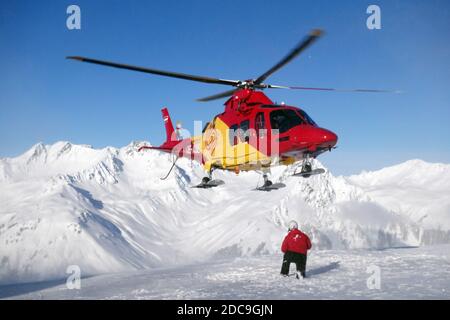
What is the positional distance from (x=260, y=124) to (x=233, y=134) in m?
2.07

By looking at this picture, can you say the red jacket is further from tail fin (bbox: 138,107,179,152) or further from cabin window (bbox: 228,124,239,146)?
tail fin (bbox: 138,107,179,152)

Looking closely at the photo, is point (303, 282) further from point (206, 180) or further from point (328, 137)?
point (206, 180)

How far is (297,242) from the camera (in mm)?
15258

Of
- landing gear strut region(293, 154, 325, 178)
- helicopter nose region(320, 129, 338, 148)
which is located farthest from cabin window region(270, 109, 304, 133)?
landing gear strut region(293, 154, 325, 178)

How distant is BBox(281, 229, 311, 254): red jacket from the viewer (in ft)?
49.9

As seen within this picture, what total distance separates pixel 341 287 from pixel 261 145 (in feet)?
27.8

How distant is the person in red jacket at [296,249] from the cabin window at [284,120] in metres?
5.29

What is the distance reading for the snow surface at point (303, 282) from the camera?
40.1 feet

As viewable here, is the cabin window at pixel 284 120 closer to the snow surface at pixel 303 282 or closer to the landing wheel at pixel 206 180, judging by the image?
the landing wheel at pixel 206 180

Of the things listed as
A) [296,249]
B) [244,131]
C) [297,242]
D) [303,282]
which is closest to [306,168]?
[244,131]

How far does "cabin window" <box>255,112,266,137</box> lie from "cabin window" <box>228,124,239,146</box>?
151cm
